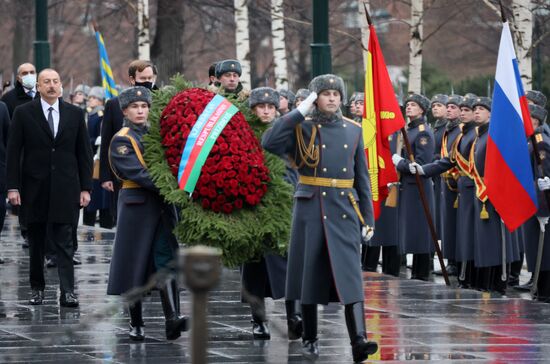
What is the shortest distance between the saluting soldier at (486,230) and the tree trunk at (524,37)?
17.5 ft

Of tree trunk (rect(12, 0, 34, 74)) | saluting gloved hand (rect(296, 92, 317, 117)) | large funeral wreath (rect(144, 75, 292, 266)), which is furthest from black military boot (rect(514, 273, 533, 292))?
tree trunk (rect(12, 0, 34, 74))

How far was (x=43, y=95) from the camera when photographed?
45.8 feet

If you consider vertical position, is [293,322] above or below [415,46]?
below

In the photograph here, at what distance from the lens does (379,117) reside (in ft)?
52.1

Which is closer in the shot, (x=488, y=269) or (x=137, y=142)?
(x=137, y=142)

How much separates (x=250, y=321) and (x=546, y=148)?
4150mm

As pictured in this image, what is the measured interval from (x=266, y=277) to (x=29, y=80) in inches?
249

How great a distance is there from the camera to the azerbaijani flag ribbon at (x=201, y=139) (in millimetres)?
11523

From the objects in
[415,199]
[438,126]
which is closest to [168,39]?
[438,126]

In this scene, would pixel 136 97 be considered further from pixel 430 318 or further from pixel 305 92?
pixel 305 92

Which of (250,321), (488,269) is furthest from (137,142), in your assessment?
(488,269)

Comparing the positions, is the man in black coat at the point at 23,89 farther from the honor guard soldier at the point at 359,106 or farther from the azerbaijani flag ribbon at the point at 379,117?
the azerbaijani flag ribbon at the point at 379,117

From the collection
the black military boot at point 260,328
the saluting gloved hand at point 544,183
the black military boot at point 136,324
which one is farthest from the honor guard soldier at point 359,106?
the black military boot at point 136,324

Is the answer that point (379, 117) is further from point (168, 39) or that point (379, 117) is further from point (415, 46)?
point (168, 39)
